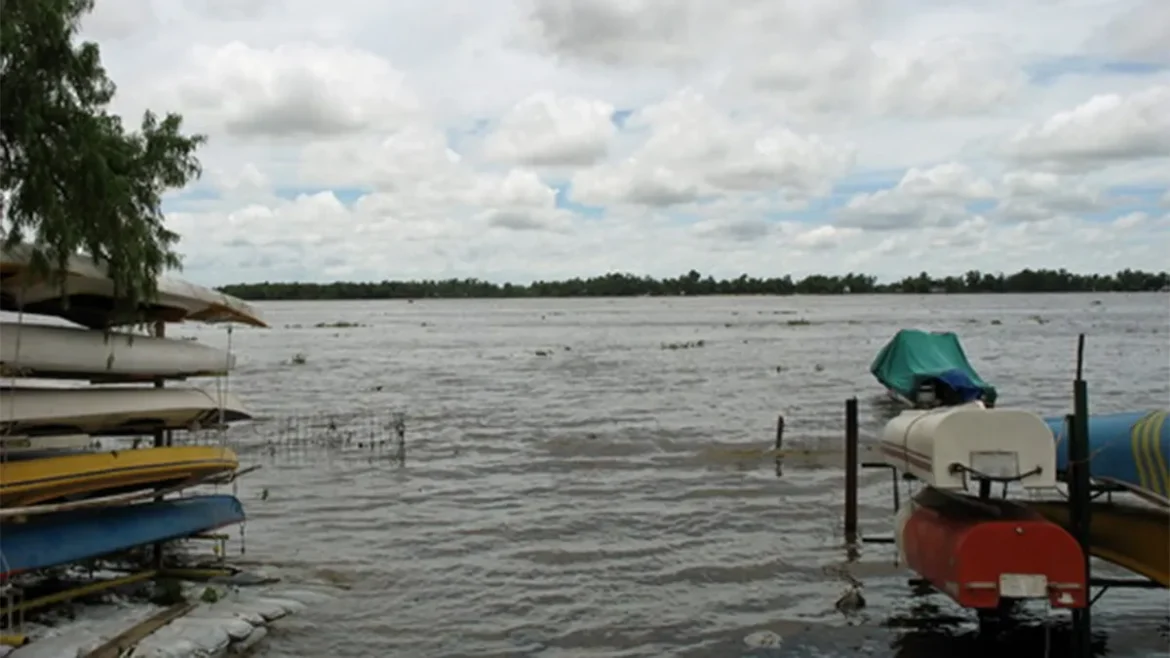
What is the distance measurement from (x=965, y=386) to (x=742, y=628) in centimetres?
2141

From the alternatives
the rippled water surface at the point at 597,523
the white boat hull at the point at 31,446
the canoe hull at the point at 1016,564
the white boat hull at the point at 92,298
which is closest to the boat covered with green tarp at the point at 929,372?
the rippled water surface at the point at 597,523

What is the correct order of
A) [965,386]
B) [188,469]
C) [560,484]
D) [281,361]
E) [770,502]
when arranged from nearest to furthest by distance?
[188,469]
[770,502]
[560,484]
[965,386]
[281,361]

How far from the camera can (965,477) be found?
421 inches

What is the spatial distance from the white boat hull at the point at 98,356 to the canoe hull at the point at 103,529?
1.62 meters

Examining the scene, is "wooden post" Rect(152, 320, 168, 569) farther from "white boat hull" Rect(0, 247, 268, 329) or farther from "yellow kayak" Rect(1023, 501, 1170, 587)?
"yellow kayak" Rect(1023, 501, 1170, 587)

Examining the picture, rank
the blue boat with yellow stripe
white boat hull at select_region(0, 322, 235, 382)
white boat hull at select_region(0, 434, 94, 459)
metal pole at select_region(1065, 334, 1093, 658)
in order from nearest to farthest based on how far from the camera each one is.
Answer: metal pole at select_region(1065, 334, 1093, 658) < the blue boat with yellow stripe < white boat hull at select_region(0, 322, 235, 382) < white boat hull at select_region(0, 434, 94, 459)

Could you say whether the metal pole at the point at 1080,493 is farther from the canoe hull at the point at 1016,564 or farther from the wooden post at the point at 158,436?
the wooden post at the point at 158,436

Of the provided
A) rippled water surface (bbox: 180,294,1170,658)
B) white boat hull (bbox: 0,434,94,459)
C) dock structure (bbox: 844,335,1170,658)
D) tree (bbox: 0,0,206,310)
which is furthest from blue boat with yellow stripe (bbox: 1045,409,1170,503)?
white boat hull (bbox: 0,434,94,459)

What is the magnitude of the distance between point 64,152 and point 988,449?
29.2 feet

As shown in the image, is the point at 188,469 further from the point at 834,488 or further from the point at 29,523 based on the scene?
the point at 834,488

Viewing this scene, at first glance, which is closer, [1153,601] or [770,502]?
[1153,601]

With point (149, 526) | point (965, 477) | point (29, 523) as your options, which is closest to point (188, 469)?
point (149, 526)

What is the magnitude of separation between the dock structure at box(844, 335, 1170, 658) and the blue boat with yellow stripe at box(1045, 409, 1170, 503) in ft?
0.52

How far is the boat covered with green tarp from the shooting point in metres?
32.0
